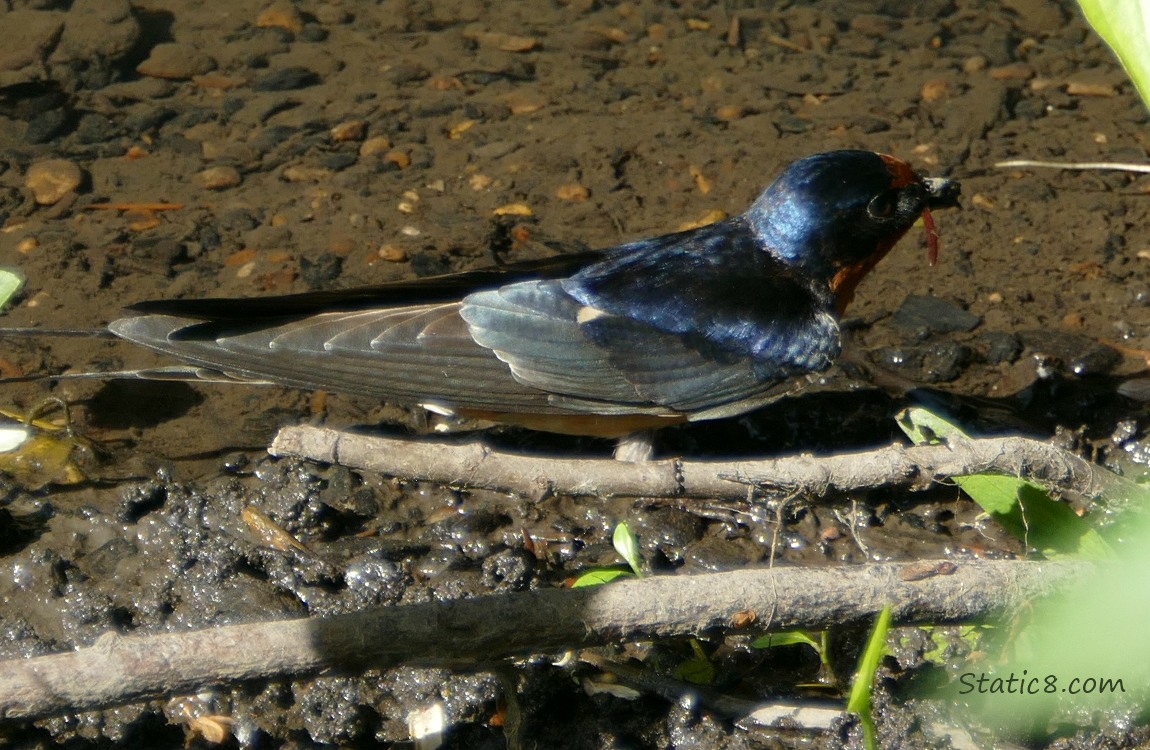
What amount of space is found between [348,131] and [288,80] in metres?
0.63

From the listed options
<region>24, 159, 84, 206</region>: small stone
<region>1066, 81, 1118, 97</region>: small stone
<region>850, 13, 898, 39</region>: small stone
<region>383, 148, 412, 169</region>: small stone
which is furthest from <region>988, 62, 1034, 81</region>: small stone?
<region>24, 159, 84, 206</region>: small stone

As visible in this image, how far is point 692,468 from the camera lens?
10.2 ft

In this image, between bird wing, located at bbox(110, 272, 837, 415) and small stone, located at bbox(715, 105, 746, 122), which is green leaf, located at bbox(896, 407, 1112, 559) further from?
small stone, located at bbox(715, 105, 746, 122)

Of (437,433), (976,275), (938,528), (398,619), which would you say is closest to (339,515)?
(437,433)

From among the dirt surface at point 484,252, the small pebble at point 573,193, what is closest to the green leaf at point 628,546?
the dirt surface at point 484,252

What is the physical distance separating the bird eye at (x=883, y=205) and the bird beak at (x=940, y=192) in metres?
0.15

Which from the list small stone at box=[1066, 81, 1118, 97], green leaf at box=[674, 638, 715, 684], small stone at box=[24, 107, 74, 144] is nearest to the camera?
green leaf at box=[674, 638, 715, 684]

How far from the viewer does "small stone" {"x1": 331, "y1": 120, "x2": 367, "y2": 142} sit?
556 centimetres

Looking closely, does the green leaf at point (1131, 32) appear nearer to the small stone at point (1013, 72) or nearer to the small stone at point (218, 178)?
the small stone at point (218, 178)

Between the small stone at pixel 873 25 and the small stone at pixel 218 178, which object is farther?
the small stone at pixel 873 25

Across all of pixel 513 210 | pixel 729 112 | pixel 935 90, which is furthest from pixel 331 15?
pixel 935 90

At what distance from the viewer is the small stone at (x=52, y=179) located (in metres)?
4.96

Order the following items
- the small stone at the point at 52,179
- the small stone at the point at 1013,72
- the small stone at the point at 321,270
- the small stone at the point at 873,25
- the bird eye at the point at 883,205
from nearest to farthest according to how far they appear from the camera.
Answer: the bird eye at the point at 883,205 < the small stone at the point at 321,270 < the small stone at the point at 52,179 < the small stone at the point at 1013,72 < the small stone at the point at 873,25

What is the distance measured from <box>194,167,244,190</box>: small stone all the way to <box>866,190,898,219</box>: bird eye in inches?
111
